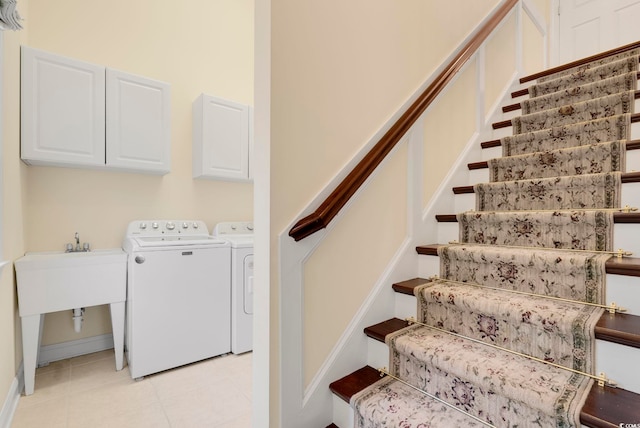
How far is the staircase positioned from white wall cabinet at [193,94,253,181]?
7.01 feet

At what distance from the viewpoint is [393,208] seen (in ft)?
5.43

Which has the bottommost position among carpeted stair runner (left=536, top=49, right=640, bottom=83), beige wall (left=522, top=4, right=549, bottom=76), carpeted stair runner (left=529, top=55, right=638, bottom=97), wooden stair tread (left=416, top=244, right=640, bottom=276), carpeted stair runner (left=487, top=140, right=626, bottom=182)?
wooden stair tread (left=416, top=244, right=640, bottom=276)

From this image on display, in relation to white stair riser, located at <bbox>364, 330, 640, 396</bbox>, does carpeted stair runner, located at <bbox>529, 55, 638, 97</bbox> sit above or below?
above

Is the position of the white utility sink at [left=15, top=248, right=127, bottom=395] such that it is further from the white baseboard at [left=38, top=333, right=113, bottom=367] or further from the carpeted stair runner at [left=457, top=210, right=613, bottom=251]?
the carpeted stair runner at [left=457, top=210, right=613, bottom=251]

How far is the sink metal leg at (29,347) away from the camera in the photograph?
6.53 ft

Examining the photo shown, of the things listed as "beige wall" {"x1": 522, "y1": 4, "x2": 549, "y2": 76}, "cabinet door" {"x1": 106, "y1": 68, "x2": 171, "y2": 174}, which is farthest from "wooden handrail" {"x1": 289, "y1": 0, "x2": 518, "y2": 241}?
"cabinet door" {"x1": 106, "y1": 68, "x2": 171, "y2": 174}

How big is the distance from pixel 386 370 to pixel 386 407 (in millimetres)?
240

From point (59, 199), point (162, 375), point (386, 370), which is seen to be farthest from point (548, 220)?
point (59, 199)

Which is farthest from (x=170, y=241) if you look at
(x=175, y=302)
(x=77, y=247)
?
(x=77, y=247)

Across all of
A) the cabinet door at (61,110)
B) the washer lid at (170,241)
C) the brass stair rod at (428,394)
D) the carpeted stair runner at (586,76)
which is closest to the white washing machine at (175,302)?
the washer lid at (170,241)

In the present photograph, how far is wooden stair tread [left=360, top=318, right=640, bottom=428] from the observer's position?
789mm

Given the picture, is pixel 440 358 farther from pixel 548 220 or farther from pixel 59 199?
pixel 59 199

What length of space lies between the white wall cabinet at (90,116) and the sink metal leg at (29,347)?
1132 millimetres

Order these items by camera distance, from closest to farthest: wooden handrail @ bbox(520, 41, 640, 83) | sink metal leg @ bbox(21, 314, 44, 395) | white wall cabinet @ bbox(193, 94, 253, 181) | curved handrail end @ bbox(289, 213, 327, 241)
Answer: curved handrail end @ bbox(289, 213, 327, 241)
sink metal leg @ bbox(21, 314, 44, 395)
wooden handrail @ bbox(520, 41, 640, 83)
white wall cabinet @ bbox(193, 94, 253, 181)
